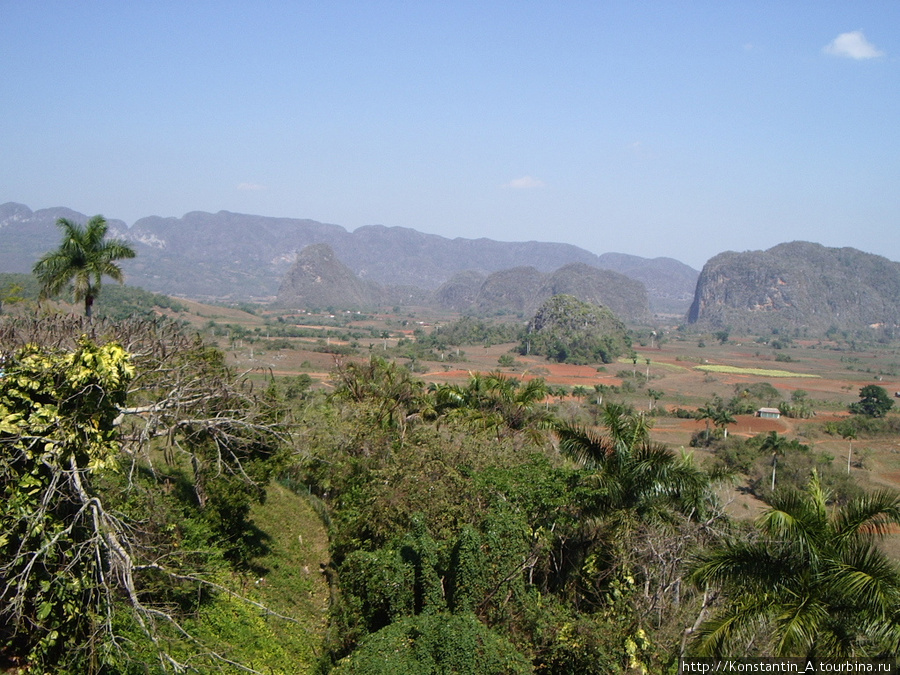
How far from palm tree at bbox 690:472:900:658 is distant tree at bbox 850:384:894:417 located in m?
49.1

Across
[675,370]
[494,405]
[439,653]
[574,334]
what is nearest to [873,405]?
[675,370]

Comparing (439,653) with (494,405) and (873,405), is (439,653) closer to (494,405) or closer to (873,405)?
(494,405)

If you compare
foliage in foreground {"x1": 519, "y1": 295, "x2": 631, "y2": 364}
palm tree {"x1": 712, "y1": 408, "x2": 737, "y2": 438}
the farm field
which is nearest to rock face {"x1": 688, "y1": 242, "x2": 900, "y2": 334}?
the farm field

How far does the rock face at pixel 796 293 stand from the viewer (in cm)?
16530

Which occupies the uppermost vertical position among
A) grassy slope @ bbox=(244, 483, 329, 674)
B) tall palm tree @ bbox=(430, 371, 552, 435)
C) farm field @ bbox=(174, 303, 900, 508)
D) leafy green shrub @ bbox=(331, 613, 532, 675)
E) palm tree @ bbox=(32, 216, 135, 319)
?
palm tree @ bbox=(32, 216, 135, 319)

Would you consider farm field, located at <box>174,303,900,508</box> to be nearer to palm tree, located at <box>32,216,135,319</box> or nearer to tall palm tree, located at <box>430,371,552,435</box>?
tall palm tree, located at <box>430,371,552,435</box>

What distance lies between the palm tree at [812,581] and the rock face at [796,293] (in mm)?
162365

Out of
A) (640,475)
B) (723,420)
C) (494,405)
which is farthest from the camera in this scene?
(723,420)

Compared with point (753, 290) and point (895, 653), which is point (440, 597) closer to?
point (895, 653)

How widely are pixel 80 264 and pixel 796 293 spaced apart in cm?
18199

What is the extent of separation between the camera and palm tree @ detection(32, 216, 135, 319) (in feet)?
53.4

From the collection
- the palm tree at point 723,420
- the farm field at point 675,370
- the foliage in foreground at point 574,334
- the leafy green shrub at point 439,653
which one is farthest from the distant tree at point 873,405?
the leafy green shrub at point 439,653

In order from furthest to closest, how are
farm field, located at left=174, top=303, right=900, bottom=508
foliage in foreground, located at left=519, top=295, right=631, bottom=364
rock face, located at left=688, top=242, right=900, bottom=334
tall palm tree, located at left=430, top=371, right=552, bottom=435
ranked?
rock face, located at left=688, top=242, right=900, bottom=334, foliage in foreground, located at left=519, top=295, right=631, bottom=364, farm field, located at left=174, top=303, right=900, bottom=508, tall palm tree, located at left=430, top=371, right=552, bottom=435

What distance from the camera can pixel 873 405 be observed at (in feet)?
159
